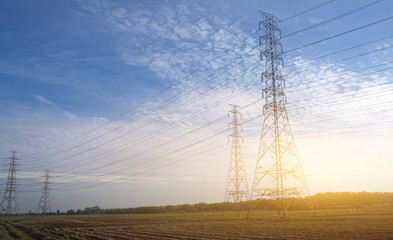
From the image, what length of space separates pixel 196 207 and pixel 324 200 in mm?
48211

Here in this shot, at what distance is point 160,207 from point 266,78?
360 ft

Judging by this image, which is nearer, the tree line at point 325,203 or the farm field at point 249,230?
the farm field at point 249,230

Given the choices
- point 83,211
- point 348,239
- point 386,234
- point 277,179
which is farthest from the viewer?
point 83,211

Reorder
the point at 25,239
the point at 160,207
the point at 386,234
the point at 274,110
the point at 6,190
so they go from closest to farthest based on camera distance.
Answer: the point at 386,234 < the point at 25,239 < the point at 274,110 < the point at 6,190 < the point at 160,207

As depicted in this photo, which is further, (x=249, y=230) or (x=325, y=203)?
(x=325, y=203)

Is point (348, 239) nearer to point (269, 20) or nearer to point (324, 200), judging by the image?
point (269, 20)

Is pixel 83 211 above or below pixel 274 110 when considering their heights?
below

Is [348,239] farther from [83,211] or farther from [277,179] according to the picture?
[83,211]

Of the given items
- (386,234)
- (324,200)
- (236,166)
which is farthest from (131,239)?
(324,200)

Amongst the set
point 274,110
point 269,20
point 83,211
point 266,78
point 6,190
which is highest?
point 269,20

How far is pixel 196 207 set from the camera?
125 meters

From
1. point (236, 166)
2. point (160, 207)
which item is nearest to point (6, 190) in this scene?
point (160, 207)

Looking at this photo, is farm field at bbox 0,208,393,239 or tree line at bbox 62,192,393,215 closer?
farm field at bbox 0,208,393,239

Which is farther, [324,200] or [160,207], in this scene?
[160,207]
